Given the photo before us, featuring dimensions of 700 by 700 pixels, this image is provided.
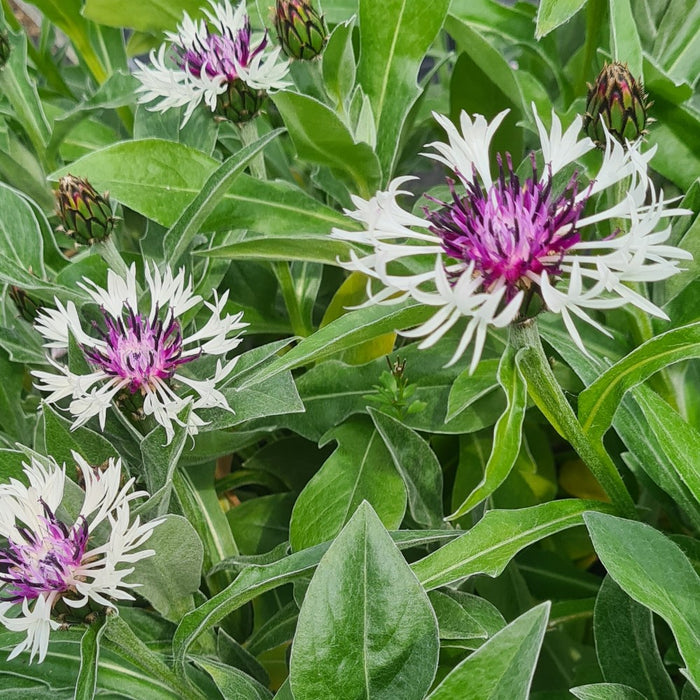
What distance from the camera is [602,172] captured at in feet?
1.17

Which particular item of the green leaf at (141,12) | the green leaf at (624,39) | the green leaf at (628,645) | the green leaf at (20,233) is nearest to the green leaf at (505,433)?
the green leaf at (628,645)

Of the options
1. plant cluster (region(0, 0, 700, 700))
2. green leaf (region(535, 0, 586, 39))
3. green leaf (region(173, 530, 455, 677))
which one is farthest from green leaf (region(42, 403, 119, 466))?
green leaf (region(535, 0, 586, 39))

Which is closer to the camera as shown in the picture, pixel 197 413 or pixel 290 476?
pixel 197 413

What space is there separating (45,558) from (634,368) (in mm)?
265

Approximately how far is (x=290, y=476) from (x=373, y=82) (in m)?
0.27

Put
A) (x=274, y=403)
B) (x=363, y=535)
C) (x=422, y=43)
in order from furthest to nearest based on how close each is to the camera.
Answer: (x=422, y=43) → (x=274, y=403) → (x=363, y=535)

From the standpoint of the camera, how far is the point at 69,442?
423 millimetres

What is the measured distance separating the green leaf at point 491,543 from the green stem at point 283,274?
9.4 inches

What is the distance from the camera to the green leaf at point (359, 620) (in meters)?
0.32

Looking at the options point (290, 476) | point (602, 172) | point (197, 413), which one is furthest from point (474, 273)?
point (290, 476)

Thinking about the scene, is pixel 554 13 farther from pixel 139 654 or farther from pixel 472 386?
pixel 139 654

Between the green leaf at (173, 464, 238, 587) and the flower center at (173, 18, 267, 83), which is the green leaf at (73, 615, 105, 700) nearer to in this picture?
the green leaf at (173, 464, 238, 587)

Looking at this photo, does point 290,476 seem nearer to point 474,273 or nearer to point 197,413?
point 197,413

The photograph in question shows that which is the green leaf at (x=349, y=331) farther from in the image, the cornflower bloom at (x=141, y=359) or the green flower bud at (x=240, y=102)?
the green flower bud at (x=240, y=102)
